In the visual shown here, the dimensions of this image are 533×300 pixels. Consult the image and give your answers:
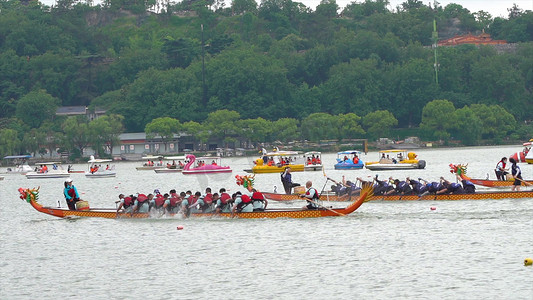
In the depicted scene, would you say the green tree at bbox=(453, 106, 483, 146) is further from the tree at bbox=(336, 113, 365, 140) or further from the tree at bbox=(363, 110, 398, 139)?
the tree at bbox=(336, 113, 365, 140)

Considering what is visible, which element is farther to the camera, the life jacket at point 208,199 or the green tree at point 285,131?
the green tree at point 285,131

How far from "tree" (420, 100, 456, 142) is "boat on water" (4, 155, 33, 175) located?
61.3 meters

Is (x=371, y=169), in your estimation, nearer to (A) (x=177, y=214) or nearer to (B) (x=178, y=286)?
(A) (x=177, y=214)

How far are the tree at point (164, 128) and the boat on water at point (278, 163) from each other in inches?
2201

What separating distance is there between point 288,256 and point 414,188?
1296 centimetres

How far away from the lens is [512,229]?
109 ft

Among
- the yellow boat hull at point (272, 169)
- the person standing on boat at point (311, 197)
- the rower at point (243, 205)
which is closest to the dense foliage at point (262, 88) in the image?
the yellow boat hull at point (272, 169)

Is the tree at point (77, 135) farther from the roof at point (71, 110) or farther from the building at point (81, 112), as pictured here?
the roof at point (71, 110)

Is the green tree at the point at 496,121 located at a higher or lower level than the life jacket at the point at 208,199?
higher

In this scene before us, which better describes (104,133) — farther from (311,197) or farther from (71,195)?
(311,197)

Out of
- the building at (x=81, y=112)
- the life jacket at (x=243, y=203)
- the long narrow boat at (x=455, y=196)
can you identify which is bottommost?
the long narrow boat at (x=455, y=196)

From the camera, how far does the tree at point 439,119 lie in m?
142

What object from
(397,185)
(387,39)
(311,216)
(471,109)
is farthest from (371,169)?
(387,39)

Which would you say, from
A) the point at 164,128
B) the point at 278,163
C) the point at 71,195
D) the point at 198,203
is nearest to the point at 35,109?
the point at 164,128
